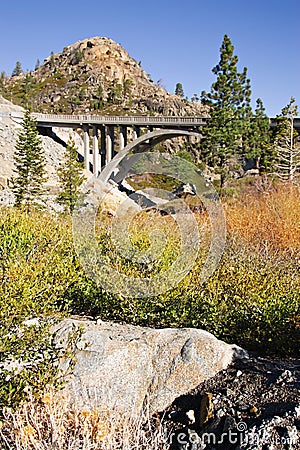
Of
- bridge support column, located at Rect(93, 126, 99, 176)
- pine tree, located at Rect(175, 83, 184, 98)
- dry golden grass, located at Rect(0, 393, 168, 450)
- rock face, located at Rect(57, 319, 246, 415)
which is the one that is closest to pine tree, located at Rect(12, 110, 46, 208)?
rock face, located at Rect(57, 319, 246, 415)

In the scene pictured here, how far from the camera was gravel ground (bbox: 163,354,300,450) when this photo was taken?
2.24 m

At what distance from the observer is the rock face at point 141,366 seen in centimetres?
280

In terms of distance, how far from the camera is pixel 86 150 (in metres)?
30.3

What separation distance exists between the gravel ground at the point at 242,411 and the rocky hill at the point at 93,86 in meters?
57.6

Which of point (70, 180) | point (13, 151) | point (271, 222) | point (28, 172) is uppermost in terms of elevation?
point (13, 151)

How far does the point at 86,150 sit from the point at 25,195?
17024mm

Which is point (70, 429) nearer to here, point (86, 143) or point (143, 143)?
point (143, 143)

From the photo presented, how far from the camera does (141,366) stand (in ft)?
9.84

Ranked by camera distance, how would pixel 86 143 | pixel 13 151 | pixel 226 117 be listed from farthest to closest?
pixel 86 143 < pixel 13 151 < pixel 226 117

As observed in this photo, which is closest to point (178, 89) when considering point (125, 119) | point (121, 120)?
point (121, 120)

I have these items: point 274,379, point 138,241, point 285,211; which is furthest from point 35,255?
point 285,211

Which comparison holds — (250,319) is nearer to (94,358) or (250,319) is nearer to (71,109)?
(94,358)

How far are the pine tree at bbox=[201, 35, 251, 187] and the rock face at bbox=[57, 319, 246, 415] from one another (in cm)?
1423

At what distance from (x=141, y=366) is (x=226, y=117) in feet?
50.3
